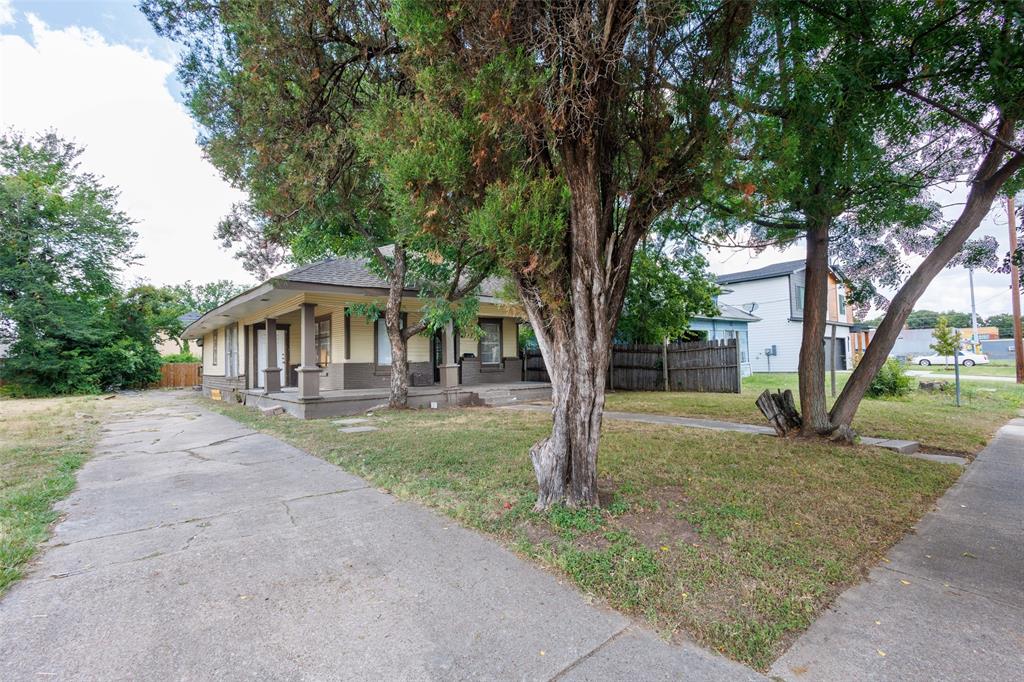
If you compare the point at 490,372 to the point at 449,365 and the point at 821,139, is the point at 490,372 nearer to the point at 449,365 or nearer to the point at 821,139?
the point at 449,365

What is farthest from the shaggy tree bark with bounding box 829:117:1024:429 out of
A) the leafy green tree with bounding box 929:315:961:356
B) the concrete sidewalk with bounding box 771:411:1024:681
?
the leafy green tree with bounding box 929:315:961:356

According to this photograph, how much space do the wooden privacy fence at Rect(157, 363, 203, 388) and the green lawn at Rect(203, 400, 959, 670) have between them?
2423 cm

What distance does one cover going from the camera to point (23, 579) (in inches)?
114

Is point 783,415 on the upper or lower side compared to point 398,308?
lower

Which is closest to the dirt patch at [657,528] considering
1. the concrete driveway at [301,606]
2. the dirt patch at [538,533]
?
the dirt patch at [538,533]

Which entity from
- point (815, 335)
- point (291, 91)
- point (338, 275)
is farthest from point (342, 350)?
point (815, 335)

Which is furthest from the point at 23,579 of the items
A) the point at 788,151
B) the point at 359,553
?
the point at 788,151

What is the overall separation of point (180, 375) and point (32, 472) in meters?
24.5

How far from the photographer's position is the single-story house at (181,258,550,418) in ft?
34.2

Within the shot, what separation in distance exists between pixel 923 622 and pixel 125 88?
43.0 ft

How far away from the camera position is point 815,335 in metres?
6.53

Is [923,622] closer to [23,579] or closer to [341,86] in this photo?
[23,579]

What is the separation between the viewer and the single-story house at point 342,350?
10414mm

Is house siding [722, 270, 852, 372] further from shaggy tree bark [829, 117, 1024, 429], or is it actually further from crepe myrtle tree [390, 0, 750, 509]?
crepe myrtle tree [390, 0, 750, 509]
